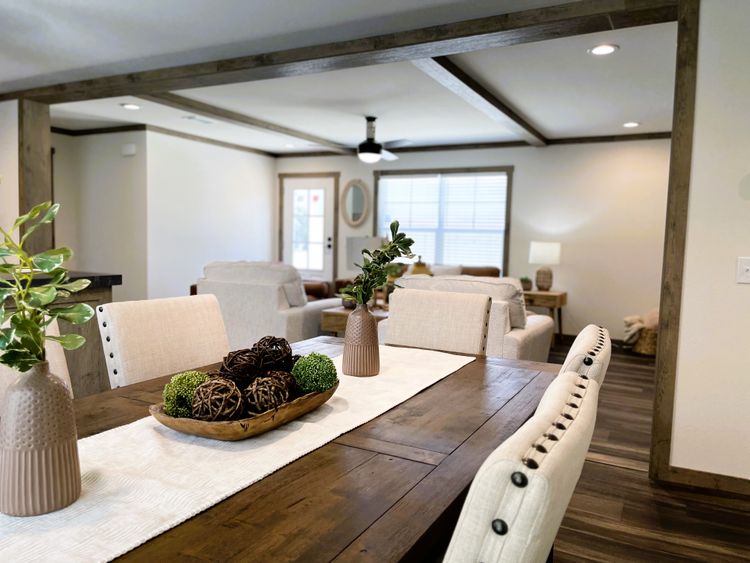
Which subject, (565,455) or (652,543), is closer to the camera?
(565,455)

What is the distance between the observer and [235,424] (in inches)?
44.3

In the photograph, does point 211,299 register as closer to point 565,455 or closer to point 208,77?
point 565,455

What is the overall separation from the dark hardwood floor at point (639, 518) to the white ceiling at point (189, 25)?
241cm

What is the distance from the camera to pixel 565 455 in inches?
25.6

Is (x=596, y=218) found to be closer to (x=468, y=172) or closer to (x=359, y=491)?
(x=468, y=172)

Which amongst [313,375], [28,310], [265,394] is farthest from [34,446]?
[313,375]

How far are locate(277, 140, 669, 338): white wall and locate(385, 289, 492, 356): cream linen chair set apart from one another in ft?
16.5

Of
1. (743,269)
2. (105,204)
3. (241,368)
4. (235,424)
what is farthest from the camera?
(105,204)

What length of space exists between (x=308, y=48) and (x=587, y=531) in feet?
10.2

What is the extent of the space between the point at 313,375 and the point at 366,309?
41cm

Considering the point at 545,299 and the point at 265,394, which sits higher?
the point at 265,394

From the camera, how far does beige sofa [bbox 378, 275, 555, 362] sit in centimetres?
369

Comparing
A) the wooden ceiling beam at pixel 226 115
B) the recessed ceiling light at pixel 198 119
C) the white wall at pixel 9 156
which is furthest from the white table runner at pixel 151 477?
the recessed ceiling light at pixel 198 119

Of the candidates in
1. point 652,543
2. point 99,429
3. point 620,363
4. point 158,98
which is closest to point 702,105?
point 652,543
